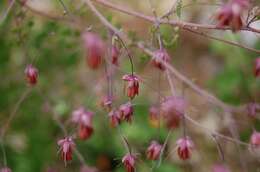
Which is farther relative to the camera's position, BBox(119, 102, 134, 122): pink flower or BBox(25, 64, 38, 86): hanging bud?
BBox(25, 64, 38, 86): hanging bud

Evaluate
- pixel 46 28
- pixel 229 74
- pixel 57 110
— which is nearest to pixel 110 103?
pixel 57 110

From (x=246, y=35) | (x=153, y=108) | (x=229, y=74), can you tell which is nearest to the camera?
(x=153, y=108)

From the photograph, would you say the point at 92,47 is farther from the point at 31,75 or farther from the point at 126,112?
the point at 31,75

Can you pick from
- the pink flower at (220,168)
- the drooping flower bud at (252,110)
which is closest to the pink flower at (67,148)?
the pink flower at (220,168)

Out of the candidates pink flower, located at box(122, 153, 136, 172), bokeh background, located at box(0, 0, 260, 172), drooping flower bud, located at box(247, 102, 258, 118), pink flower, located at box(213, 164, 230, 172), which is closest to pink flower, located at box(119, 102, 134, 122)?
pink flower, located at box(122, 153, 136, 172)

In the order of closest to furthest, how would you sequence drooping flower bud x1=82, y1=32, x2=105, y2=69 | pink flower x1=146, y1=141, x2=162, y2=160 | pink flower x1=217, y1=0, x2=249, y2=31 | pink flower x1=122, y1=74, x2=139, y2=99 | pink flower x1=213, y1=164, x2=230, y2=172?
drooping flower bud x1=82, y1=32, x2=105, y2=69, pink flower x1=217, y1=0, x2=249, y2=31, pink flower x1=213, y1=164, x2=230, y2=172, pink flower x1=122, y1=74, x2=139, y2=99, pink flower x1=146, y1=141, x2=162, y2=160

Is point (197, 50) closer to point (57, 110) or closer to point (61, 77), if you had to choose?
point (61, 77)

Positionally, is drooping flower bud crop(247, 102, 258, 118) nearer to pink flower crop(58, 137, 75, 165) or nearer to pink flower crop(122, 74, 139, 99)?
pink flower crop(122, 74, 139, 99)
